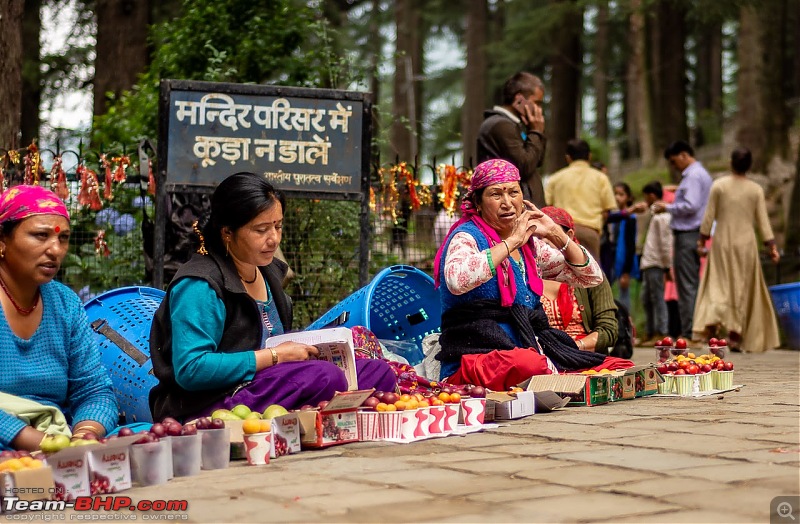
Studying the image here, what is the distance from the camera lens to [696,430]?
4.85m

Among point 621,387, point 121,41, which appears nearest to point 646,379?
point 621,387

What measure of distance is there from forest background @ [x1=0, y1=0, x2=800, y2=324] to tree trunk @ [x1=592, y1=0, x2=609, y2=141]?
0.31 ft

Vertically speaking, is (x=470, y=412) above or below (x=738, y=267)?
below

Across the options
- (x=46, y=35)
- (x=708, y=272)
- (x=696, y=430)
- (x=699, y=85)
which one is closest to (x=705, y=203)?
(x=708, y=272)

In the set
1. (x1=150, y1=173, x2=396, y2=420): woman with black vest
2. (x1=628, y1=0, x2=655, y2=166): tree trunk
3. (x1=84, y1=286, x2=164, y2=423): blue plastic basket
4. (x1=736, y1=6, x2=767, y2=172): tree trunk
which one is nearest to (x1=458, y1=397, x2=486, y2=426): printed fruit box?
(x1=150, y1=173, x2=396, y2=420): woman with black vest

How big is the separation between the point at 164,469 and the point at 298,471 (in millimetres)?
485

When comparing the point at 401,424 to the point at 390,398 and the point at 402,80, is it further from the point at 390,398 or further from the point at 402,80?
the point at 402,80

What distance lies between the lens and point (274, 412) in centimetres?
447

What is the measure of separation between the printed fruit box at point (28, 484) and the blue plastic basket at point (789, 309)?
856cm

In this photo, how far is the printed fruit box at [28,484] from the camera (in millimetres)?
3492

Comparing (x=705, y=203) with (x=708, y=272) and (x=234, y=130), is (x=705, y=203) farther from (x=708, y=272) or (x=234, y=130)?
(x=234, y=130)

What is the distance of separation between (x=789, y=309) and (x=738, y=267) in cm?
65

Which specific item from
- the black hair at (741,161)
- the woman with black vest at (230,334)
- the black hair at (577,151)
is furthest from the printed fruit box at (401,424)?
the black hair at (741,161)

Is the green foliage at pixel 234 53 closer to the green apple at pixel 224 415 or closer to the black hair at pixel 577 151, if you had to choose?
the black hair at pixel 577 151
